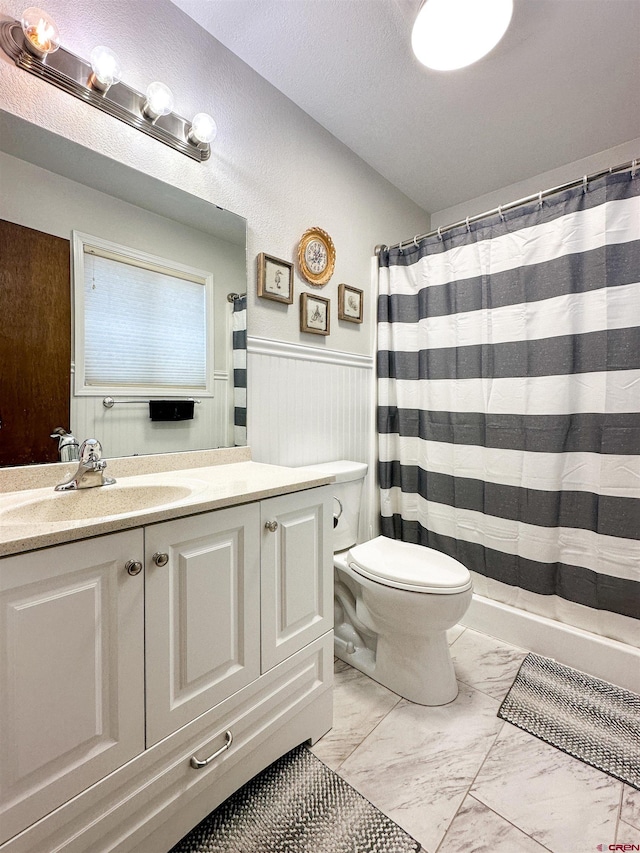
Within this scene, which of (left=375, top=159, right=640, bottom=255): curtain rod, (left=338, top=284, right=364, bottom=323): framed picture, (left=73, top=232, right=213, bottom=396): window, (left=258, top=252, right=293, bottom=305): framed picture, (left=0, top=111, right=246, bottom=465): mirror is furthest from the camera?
(left=338, top=284, right=364, bottom=323): framed picture

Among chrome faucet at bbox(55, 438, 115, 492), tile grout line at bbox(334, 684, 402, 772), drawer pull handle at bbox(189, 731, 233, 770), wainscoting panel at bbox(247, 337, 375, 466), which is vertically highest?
wainscoting panel at bbox(247, 337, 375, 466)

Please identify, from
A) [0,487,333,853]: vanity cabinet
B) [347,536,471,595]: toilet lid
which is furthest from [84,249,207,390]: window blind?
[347,536,471,595]: toilet lid

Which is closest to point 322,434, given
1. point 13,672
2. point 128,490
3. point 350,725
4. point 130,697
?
point 128,490

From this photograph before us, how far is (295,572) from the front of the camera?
3.68 feet

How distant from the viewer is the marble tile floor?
3.13 feet

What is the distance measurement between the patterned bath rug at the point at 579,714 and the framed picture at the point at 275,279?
5.91 ft

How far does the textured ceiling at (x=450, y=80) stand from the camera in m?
1.30

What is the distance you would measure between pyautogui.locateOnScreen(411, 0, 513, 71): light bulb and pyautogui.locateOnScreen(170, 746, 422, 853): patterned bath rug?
2.32 metres

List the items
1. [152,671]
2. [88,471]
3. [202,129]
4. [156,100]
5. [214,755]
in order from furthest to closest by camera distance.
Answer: [202,129]
[156,100]
[88,471]
[214,755]
[152,671]

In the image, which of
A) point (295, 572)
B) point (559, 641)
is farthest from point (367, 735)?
point (559, 641)

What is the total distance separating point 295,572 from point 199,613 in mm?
310

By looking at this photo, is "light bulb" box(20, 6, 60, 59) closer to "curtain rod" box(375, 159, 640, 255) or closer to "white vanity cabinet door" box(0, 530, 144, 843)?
"white vanity cabinet door" box(0, 530, 144, 843)

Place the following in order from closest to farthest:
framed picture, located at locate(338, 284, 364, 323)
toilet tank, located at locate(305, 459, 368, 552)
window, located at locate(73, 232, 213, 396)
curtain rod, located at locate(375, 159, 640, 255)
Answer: window, located at locate(73, 232, 213, 396) < curtain rod, located at locate(375, 159, 640, 255) < toilet tank, located at locate(305, 459, 368, 552) < framed picture, located at locate(338, 284, 364, 323)

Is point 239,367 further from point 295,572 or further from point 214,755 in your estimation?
point 214,755
